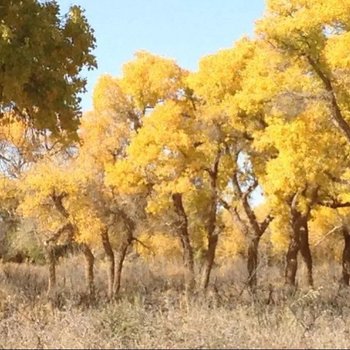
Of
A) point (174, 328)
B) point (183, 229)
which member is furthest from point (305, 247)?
point (174, 328)

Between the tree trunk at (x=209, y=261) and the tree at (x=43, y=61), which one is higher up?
the tree at (x=43, y=61)

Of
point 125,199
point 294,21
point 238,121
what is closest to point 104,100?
point 125,199

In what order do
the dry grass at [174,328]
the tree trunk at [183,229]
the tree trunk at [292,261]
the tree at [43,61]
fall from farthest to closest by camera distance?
the tree trunk at [183,229], the tree trunk at [292,261], the tree at [43,61], the dry grass at [174,328]

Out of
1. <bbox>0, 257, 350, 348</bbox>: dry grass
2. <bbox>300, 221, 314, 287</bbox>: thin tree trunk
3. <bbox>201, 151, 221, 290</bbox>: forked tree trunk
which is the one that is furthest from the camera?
<bbox>201, 151, 221, 290</bbox>: forked tree trunk

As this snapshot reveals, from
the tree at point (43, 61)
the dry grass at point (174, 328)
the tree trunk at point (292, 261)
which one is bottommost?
the dry grass at point (174, 328)

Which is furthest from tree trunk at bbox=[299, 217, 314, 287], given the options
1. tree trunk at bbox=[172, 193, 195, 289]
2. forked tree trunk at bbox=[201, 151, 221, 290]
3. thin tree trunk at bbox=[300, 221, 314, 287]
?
tree trunk at bbox=[172, 193, 195, 289]

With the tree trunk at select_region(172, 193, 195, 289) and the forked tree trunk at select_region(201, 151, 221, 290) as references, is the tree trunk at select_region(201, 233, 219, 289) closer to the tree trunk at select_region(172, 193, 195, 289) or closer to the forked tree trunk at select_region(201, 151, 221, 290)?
the forked tree trunk at select_region(201, 151, 221, 290)

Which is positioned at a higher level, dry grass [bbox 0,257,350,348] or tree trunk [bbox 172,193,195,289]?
tree trunk [bbox 172,193,195,289]

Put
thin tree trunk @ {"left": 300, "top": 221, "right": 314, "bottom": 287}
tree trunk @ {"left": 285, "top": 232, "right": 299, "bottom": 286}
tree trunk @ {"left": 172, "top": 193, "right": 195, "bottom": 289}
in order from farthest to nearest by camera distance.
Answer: tree trunk @ {"left": 172, "top": 193, "right": 195, "bottom": 289}, thin tree trunk @ {"left": 300, "top": 221, "right": 314, "bottom": 287}, tree trunk @ {"left": 285, "top": 232, "right": 299, "bottom": 286}

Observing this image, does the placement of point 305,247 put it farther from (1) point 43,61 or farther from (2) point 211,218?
(1) point 43,61

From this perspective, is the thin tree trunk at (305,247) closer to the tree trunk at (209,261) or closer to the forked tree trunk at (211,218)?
the forked tree trunk at (211,218)

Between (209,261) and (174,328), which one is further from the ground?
(209,261)

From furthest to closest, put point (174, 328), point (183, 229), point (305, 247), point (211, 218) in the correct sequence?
1. point (183, 229)
2. point (211, 218)
3. point (305, 247)
4. point (174, 328)

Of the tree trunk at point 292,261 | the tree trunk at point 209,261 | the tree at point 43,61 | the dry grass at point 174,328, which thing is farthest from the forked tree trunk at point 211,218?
the dry grass at point 174,328
